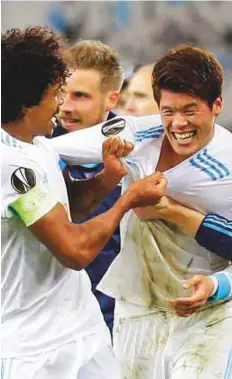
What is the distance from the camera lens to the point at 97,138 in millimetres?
1629

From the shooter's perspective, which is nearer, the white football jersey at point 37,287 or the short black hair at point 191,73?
the white football jersey at point 37,287

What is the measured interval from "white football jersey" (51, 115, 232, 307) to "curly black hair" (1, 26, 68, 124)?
0.65ft

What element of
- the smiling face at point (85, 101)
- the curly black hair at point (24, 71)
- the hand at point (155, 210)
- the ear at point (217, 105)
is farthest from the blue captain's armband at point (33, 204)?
the smiling face at point (85, 101)

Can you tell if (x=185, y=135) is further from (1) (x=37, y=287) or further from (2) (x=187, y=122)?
(1) (x=37, y=287)

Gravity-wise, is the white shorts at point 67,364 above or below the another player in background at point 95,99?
below

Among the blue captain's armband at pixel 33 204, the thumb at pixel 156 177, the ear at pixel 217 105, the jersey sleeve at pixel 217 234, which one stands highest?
the ear at pixel 217 105

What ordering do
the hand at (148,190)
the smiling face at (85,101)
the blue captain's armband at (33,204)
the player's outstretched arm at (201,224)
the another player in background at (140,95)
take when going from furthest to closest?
the smiling face at (85,101), the another player in background at (140,95), the player's outstretched arm at (201,224), the hand at (148,190), the blue captain's armband at (33,204)

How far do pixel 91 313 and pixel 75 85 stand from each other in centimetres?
51

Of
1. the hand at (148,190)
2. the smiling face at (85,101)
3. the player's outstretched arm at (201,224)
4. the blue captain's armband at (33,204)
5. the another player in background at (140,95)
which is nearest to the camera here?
the blue captain's armband at (33,204)

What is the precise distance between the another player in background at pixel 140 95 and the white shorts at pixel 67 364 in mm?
429

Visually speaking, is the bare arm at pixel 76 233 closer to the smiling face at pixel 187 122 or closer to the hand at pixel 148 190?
the hand at pixel 148 190

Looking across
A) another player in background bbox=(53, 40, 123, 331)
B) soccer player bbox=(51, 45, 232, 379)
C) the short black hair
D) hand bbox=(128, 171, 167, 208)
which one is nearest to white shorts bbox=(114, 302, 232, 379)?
soccer player bbox=(51, 45, 232, 379)

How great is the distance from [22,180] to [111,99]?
0.55m

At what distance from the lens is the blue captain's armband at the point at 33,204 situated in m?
1.34
